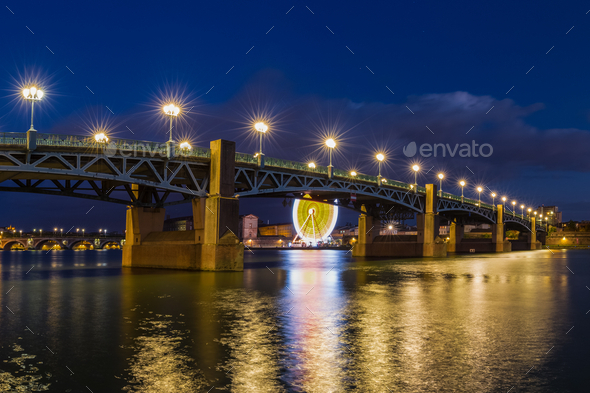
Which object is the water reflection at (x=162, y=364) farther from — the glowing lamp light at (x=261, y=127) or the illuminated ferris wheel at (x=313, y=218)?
the illuminated ferris wheel at (x=313, y=218)

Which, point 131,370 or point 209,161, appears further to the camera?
point 209,161

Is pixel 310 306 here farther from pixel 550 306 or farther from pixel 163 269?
pixel 163 269

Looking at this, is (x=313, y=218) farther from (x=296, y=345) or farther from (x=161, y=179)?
(x=296, y=345)

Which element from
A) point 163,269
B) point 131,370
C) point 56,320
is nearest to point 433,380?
point 131,370

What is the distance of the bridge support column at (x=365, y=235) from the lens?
91037mm

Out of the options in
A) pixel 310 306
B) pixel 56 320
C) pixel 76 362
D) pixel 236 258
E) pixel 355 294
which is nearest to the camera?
pixel 76 362

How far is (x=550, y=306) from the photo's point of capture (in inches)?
779

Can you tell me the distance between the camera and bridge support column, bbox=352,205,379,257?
9104 cm

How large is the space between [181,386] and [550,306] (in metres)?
16.6

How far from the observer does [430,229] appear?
86750 mm

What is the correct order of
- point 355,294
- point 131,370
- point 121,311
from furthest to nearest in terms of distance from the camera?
point 355,294 → point 121,311 → point 131,370

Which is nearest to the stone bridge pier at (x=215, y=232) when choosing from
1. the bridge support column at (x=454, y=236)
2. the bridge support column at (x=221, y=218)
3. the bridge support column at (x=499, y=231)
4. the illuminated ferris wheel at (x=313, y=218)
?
the bridge support column at (x=221, y=218)

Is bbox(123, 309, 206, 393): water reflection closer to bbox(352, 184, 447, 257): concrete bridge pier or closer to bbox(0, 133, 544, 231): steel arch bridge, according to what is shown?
bbox(0, 133, 544, 231): steel arch bridge

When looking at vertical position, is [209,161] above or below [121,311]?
above
